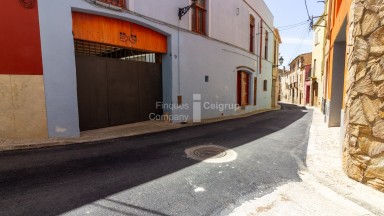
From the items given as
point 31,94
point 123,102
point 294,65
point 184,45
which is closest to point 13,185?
point 31,94

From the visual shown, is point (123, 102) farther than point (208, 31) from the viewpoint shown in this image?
No

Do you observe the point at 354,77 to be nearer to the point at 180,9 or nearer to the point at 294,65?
the point at 180,9

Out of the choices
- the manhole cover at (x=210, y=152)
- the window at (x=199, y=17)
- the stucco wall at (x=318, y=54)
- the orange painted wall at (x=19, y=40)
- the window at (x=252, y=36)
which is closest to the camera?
the manhole cover at (x=210, y=152)

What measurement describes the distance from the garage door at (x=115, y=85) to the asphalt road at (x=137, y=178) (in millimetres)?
2247

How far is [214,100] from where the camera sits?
12.5m

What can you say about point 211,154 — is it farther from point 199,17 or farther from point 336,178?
point 199,17

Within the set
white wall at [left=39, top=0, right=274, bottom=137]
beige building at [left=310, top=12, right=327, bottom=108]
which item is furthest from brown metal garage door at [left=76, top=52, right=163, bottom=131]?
beige building at [left=310, top=12, right=327, bottom=108]

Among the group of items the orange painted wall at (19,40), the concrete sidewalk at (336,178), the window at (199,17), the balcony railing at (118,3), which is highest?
the window at (199,17)

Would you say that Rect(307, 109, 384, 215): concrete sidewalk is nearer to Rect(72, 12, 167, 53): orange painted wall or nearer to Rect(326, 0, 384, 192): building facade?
Rect(326, 0, 384, 192): building facade

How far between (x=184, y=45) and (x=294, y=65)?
38.0 metres

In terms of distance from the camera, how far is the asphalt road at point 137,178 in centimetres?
289

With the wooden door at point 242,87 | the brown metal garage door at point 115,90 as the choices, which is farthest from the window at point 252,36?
the brown metal garage door at point 115,90

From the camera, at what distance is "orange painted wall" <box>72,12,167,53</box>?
6.99 metres

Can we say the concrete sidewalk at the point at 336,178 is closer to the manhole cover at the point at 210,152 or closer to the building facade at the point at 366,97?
the building facade at the point at 366,97
